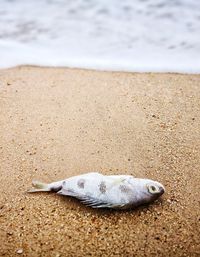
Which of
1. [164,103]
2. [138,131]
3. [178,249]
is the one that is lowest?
[178,249]

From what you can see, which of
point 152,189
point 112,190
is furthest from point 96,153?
point 152,189

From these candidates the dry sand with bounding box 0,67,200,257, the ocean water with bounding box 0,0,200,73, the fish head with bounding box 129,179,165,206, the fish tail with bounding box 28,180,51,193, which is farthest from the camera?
the ocean water with bounding box 0,0,200,73

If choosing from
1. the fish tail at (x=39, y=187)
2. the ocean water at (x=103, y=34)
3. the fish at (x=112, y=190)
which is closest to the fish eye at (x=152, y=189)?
the fish at (x=112, y=190)

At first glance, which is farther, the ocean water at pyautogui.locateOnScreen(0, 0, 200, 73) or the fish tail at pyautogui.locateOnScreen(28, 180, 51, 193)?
the ocean water at pyautogui.locateOnScreen(0, 0, 200, 73)

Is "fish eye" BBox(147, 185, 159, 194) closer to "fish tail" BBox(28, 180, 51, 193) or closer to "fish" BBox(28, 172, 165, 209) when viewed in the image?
"fish" BBox(28, 172, 165, 209)

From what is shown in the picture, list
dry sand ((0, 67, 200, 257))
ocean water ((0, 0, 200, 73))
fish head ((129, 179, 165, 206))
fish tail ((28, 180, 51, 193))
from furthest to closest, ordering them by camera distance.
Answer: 1. ocean water ((0, 0, 200, 73))
2. fish tail ((28, 180, 51, 193))
3. fish head ((129, 179, 165, 206))
4. dry sand ((0, 67, 200, 257))

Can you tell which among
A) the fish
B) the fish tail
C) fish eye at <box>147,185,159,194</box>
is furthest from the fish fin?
fish eye at <box>147,185,159,194</box>

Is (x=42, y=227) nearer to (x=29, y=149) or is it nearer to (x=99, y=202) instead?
(x=99, y=202)

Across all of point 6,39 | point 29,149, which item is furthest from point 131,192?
point 6,39
